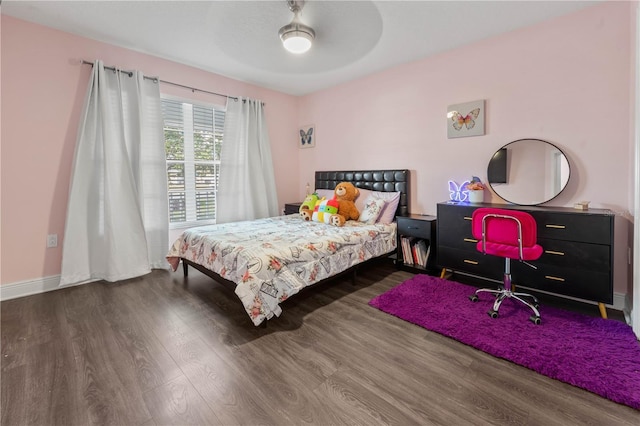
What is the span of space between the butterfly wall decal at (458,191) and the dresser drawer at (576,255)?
3.02 feet

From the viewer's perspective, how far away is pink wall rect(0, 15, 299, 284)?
107 inches

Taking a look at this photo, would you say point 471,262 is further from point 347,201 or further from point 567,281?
point 347,201

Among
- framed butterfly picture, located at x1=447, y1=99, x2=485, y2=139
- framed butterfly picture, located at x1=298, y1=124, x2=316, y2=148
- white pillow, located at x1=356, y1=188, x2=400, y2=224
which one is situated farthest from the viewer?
framed butterfly picture, located at x1=298, y1=124, x2=316, y2=148

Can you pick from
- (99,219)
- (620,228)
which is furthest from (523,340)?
(99,219)

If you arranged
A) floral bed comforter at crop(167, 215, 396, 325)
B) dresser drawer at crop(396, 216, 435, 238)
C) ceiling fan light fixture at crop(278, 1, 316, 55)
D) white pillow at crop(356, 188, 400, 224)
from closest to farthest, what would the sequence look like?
floral bed comforter at crop(167, 215, 396, 325) → ceiling fan light fixture at crop(278, 1, 316, 55) → dresser drawer at crop(396, 216, 435, 238) → white pillow at crop(356, 188, 400, 224)

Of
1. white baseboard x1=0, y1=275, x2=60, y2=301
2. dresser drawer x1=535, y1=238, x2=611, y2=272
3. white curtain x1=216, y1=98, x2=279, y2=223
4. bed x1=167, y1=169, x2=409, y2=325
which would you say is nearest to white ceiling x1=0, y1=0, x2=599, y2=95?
white curtain x1=216, y1=98, x2=279, y2=223

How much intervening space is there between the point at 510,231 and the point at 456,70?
6.87ft

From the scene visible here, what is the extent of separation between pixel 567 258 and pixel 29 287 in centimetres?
495

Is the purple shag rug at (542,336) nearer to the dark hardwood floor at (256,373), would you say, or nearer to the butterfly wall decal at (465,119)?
the dark hardwood floor at (256,373)

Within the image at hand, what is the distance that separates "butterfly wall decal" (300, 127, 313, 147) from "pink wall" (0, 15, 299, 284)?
8.92ft

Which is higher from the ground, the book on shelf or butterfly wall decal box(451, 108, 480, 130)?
butterfly wall decal box(451, 108, 480, 130)

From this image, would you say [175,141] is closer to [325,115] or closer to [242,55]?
[242,55]

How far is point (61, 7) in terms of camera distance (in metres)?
2.53

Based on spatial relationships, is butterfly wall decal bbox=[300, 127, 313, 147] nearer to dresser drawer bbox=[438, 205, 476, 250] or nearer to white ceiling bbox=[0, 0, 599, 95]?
white ceiling bbox=[0, 0, 599, 95]
